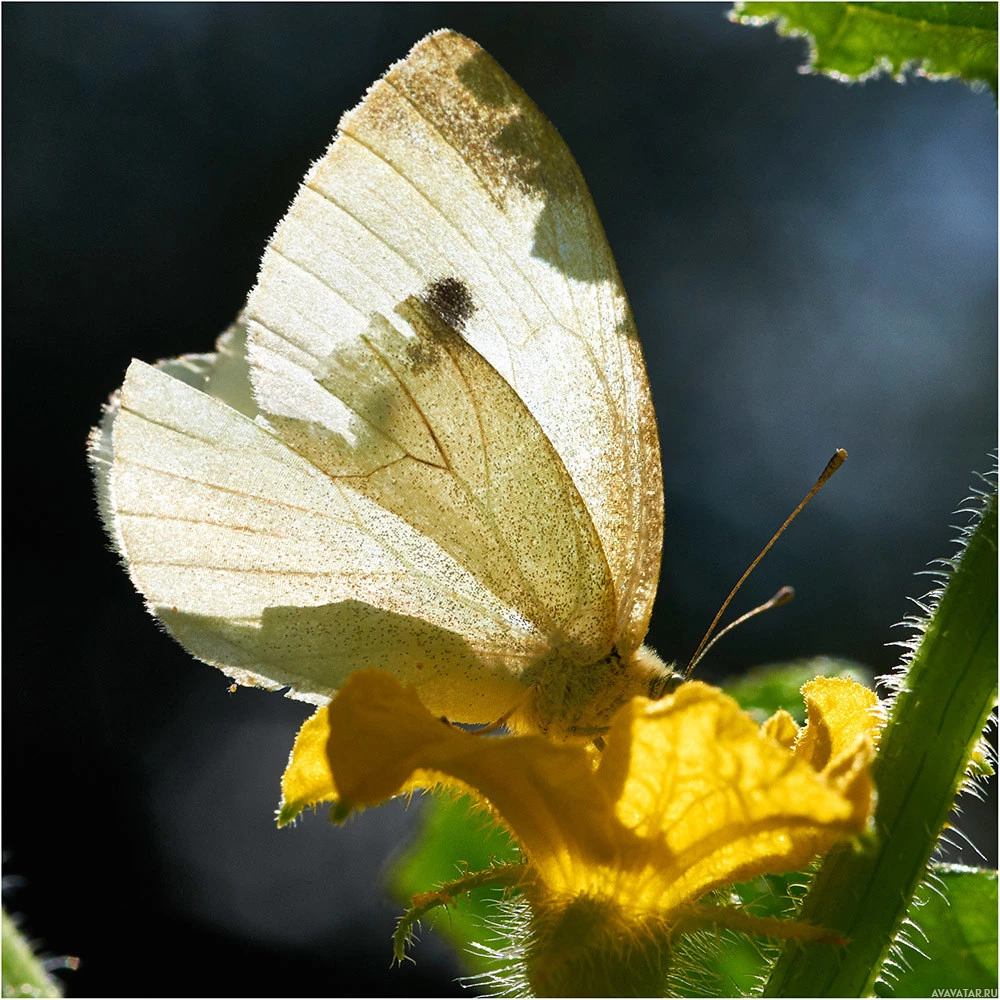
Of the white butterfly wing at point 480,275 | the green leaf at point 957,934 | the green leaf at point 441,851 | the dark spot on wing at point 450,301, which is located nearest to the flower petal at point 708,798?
the green leaf at point 957,934

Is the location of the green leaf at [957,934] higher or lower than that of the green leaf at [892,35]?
lower

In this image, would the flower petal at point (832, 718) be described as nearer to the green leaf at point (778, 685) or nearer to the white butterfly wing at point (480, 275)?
the white butterfly wing at point (480, 275)

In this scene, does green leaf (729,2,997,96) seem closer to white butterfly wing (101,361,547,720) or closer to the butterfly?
the butterfly

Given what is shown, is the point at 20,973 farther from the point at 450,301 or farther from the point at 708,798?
the point at 450,301

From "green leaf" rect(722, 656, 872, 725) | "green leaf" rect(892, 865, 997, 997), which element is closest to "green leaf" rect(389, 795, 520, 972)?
"green leaf" rect(722, 656, 872, 725)

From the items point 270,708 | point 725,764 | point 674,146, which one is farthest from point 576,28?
point 725,764

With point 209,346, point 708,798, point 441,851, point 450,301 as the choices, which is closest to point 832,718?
point 708,798
